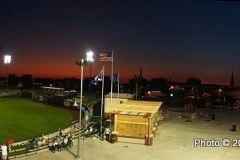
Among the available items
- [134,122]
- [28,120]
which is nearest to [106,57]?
[134,122]

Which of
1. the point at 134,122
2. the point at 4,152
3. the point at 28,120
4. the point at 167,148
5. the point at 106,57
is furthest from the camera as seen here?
the point at 28,120

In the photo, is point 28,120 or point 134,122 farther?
point 28,120

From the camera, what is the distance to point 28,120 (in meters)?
50.1

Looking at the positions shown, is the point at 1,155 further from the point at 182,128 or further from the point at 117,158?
the point at 182,128

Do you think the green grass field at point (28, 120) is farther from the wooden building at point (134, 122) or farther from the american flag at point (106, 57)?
the american flag at point (106, 57)

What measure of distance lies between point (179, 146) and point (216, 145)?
3.91 meters

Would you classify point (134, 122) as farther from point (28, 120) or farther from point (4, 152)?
point (28, 120)

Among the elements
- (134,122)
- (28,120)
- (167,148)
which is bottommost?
(167,148)

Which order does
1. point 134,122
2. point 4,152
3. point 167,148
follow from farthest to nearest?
point 134,122 < point 167,148 < point 4,152

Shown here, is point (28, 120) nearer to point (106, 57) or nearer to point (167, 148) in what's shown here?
point (106, 57)

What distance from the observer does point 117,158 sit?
31.6 metres

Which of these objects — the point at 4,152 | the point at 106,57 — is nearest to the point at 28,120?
the point at 106,57

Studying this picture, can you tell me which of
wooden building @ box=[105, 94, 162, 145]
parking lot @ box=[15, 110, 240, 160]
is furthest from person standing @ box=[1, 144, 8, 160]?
wooden building @ box=[105, 94, 162, 145]

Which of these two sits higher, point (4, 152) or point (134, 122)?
point (134, 122)
